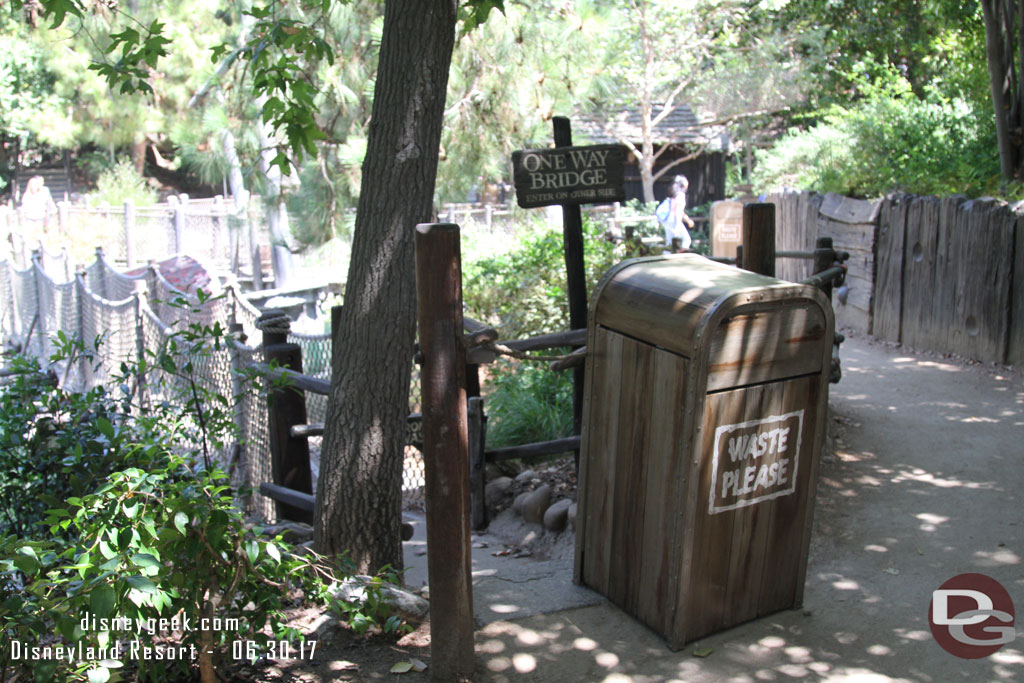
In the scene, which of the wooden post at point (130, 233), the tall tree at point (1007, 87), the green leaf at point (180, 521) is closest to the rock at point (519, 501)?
the green leaf at point (180, 521)

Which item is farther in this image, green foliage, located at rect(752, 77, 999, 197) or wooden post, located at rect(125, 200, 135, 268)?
wooden post, located at rect(125, 200, 135, 268)

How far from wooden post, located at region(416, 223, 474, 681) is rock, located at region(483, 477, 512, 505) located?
213 cm

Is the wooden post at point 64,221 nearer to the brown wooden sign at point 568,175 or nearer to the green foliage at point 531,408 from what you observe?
the green foliage at point 531,408

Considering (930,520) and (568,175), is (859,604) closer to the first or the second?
(930,520)

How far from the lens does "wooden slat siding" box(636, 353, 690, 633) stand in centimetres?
350

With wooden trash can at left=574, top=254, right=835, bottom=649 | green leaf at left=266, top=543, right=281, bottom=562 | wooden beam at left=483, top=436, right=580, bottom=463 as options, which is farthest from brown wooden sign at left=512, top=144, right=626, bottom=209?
green leaf at left=266, top=543, right=281, bottom=562

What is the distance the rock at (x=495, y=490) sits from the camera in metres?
5.68

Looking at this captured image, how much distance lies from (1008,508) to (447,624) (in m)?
3.16

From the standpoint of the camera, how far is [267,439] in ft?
18.1

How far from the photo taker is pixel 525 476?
19.3ft

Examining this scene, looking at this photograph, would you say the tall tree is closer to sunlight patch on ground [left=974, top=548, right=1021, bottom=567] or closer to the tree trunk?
sunlight patch on ground [left=974, top=548, right=1021, bottom=567]

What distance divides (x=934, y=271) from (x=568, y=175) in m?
5.05

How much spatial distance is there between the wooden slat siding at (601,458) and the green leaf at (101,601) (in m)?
2.04

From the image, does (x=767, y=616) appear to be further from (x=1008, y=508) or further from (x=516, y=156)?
(x=516, y=156)
